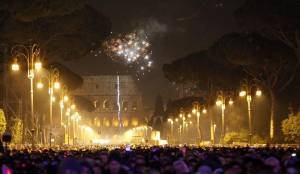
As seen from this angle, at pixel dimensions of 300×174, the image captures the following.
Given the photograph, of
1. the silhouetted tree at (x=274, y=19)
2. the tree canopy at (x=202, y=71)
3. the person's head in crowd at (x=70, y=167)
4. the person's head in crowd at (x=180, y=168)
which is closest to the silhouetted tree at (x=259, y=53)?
the silhouetted tree at (x=274, y=19)

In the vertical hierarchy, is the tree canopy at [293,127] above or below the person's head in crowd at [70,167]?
above

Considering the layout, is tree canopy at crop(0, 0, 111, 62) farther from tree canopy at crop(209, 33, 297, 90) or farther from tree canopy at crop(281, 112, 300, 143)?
tree canopy at crop(281, 112, 300, 143)

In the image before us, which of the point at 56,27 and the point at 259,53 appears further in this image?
the point at 259,53

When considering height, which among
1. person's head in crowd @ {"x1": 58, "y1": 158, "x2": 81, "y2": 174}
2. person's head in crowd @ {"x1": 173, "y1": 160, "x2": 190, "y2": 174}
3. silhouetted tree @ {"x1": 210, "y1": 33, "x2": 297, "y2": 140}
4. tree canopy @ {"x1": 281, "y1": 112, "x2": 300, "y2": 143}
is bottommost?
person's head in crowd @ {"x1": 173, "y1": 160, "x2": 190, "y2": 174}

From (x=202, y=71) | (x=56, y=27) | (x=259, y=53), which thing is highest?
(x=56, y=27)

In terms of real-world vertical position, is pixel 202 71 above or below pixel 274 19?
below

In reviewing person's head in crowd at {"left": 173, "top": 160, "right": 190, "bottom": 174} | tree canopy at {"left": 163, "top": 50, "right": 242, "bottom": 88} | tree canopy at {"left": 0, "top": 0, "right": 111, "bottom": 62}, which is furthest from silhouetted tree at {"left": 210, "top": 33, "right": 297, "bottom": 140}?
person's head in crowd at {"left": 173, "top": 160, "right": 190, "bottom": 174}

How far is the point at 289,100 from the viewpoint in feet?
221

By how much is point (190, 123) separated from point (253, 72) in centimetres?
6223

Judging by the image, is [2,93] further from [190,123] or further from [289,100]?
[190,123]

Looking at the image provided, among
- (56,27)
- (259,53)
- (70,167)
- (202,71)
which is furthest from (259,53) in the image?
(70,167)

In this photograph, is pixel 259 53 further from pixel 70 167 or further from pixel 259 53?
pixel 70 167

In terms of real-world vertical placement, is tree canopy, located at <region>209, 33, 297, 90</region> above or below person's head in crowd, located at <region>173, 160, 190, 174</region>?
above

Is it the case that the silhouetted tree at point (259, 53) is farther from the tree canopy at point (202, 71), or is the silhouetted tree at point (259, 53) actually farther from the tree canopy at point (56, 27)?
the tree canopy at point (56, 27)
